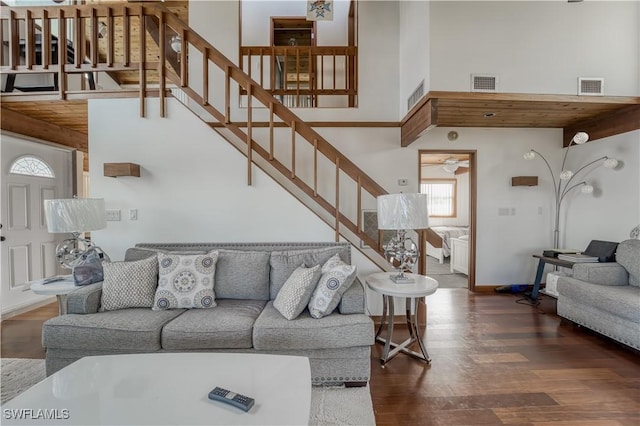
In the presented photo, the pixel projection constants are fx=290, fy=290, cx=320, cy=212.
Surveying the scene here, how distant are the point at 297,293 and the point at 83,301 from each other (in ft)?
5.36

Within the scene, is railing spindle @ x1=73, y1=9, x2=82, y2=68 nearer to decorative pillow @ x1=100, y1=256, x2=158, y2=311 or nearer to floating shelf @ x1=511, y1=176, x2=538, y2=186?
decorative pillow @ x1=100, y1=256, x2=158, y2=311

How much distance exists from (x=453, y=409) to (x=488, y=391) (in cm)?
38

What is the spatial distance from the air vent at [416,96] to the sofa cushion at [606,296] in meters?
2.66

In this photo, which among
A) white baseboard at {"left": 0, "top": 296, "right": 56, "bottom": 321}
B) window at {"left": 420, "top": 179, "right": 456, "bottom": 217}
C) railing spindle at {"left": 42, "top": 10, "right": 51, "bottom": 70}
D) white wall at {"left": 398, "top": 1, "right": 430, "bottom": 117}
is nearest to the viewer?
railing spindle at {"left": 42, "top": 10, "right": 51, "bottom": 70}

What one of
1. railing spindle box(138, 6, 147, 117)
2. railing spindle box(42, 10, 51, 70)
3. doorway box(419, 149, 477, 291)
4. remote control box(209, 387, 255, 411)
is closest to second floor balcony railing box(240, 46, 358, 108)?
railing spindle box(138, 6, 147, 117)

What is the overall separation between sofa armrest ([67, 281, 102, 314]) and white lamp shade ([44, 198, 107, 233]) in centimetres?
51

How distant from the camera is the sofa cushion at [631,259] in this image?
9.53 ft

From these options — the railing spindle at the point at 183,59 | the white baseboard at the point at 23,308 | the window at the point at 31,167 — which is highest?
the railing spindle at the point at 183,59

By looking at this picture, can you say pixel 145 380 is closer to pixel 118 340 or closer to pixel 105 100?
pixel 118 340

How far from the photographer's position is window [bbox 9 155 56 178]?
3.68 meters

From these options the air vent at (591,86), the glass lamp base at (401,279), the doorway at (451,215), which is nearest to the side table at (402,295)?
the glass lamp base at (401,279)

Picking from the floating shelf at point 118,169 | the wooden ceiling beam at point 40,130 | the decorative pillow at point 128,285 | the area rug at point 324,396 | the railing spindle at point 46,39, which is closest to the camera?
the area rug at point 324,396

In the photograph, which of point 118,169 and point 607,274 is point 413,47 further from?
point 118,169

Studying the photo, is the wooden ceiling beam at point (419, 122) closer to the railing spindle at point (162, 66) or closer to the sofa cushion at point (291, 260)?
the sofa cushion at point (291, 260)
